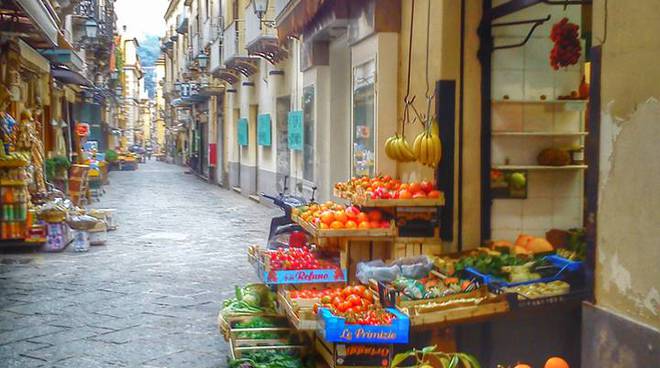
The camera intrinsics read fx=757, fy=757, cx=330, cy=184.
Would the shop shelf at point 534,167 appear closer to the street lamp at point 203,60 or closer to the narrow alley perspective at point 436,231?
the narrow alley perspective at point 436,231

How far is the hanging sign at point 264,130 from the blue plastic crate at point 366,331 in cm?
1482

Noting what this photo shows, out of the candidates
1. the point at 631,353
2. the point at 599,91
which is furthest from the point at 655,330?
the point at 599,91

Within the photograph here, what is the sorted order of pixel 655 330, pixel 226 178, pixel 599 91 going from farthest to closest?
pixel 226 178
pixel 599 91
pixel 655 330

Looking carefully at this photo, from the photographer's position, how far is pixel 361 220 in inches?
252

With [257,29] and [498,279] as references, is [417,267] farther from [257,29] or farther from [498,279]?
[257,29]

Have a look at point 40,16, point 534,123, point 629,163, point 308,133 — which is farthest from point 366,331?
point 308,133

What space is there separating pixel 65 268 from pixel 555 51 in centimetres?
778

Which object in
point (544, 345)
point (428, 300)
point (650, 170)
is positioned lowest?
point (544, 345)

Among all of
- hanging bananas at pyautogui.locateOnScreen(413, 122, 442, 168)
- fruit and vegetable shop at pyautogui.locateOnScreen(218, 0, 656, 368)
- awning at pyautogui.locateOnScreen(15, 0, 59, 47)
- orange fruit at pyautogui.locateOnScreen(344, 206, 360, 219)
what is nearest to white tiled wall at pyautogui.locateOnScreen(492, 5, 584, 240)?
fruit and vegetable shop at pyautogui.locateOnScreen(218, 0, 656, 368)

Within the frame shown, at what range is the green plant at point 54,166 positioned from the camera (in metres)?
16.7

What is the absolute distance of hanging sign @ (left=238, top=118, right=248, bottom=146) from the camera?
77.4ft

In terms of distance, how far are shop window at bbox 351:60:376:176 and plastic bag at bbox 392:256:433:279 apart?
221cm

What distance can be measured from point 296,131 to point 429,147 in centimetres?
910

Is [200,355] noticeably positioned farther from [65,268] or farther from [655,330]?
[65,268]
